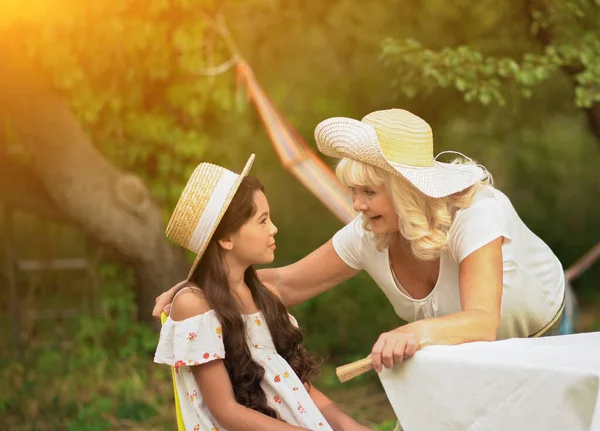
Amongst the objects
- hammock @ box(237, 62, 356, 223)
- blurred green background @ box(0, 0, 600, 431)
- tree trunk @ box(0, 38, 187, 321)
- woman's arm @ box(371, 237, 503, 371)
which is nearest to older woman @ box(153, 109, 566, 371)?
woman's arm @ box(371, 237, 503, 371)

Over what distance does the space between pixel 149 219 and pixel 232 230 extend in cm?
329

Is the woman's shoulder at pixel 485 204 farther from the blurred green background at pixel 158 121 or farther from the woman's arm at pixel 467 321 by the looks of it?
the blurred green background at pixel 158 121

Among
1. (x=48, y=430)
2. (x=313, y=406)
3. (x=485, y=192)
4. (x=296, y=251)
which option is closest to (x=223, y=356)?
(x=313, y=406)

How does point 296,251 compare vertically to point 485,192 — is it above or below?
below

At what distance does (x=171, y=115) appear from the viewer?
5887mm

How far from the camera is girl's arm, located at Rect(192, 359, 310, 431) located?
2197 mm

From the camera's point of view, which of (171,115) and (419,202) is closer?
(419,202)

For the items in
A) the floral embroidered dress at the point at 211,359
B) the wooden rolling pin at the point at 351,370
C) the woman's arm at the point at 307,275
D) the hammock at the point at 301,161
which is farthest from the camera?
the hammock at the point at 301,161

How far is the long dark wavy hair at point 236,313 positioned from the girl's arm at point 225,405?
0.05m

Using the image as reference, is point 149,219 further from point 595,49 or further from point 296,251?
point 595,49

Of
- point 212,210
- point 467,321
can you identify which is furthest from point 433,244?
point 212,210

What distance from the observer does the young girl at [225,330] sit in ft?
7.33

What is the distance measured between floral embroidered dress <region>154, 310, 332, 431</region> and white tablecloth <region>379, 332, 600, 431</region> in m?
0.38

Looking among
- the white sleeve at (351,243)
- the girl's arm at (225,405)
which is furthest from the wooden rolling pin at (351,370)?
the white sleeve at (351,243)
